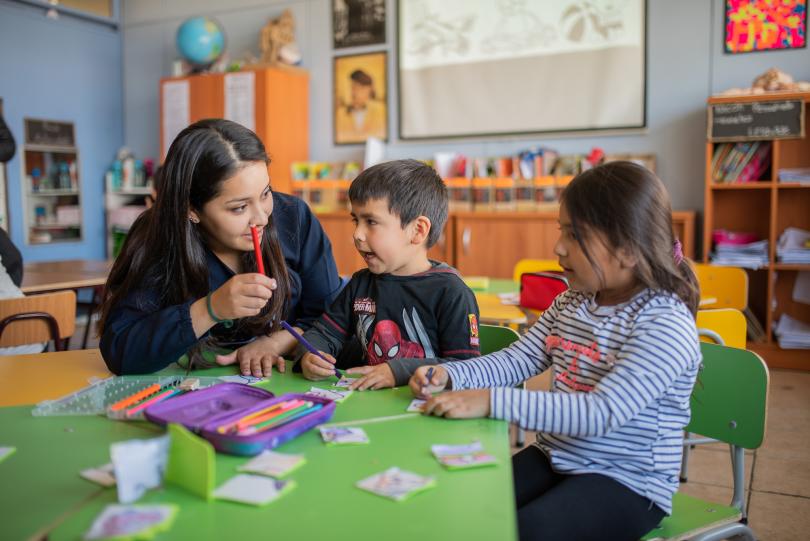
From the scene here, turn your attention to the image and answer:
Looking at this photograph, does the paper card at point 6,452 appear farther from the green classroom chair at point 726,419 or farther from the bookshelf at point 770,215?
the bookshelf at point 770,215

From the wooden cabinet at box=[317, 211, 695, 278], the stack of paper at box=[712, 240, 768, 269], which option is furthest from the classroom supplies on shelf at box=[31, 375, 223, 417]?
the stack of paper at box=[712, 240, 768, 269]

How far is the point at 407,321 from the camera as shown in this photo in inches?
56.4

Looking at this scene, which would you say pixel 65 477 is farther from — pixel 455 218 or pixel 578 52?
pixel 578 52

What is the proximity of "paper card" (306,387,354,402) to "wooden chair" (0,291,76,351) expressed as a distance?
173 cm

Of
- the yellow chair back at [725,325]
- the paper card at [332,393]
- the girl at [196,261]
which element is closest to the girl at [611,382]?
the paper card at [332,393]

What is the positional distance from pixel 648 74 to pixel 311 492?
412 cm

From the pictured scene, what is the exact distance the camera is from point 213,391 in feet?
3.62

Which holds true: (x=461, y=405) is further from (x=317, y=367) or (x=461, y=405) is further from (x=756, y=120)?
(x=756, y=120)

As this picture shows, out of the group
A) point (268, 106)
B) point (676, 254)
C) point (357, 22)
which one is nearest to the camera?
point (676, 254)

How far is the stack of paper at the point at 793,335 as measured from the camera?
3678 millimetres

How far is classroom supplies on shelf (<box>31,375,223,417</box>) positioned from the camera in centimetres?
109

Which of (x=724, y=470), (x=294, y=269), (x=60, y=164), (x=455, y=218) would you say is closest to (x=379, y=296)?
(x=294, y=269)

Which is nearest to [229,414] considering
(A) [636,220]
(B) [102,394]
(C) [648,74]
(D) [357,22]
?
(B) [102,394]

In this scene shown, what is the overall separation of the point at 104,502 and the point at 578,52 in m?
4.28
